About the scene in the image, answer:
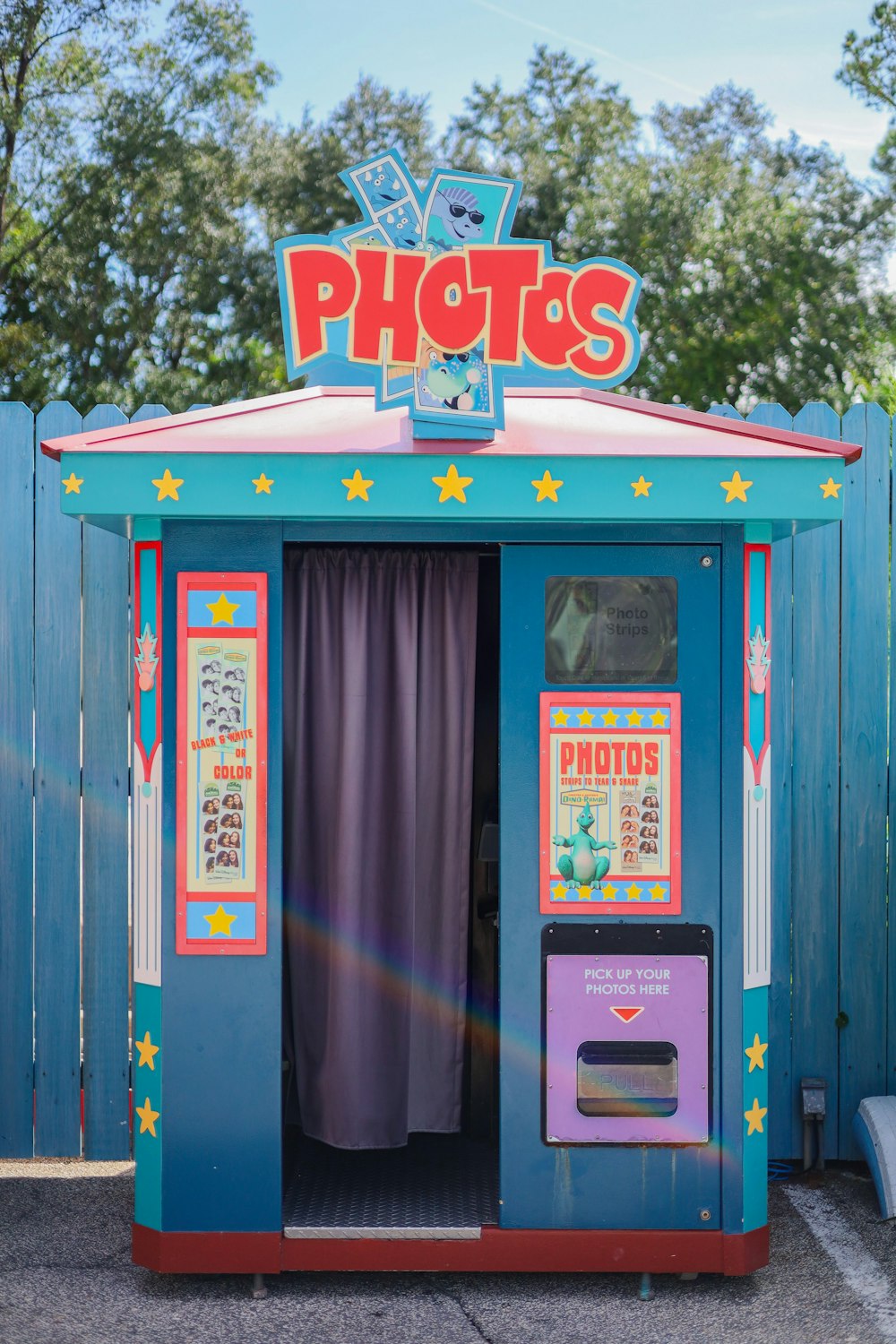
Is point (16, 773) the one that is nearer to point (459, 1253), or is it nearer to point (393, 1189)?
point (393, 1189)

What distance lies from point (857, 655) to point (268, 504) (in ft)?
8.16

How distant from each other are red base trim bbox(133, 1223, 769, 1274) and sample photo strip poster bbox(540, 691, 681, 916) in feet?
3.22

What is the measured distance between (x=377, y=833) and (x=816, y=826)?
67.3 inches

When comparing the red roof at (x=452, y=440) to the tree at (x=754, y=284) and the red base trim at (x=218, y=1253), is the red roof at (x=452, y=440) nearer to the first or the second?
the red base trim at (x=218, y=1253)

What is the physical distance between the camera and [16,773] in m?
4.66

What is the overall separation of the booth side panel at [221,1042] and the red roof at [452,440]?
0.31 meters

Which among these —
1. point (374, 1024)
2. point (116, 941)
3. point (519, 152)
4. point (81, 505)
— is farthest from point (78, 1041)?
point (519, 152)

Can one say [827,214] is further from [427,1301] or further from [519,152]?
[427,1301]

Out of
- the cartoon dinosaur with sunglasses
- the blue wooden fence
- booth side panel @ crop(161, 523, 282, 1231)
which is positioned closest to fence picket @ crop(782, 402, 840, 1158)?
the blue wooden fence

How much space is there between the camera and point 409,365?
351cm

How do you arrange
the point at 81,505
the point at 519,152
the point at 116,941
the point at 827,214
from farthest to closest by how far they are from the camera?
the point at 519,152 → the point at 827,214 → the point at 116,941 → the point at 81,505

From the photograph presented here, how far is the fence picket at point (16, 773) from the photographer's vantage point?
183 inches

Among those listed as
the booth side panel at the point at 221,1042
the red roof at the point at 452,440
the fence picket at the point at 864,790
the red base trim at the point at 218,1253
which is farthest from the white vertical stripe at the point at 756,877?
the red base trim at the point at 218,1253

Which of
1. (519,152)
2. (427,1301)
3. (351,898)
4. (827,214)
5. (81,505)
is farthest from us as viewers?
(519,152)
